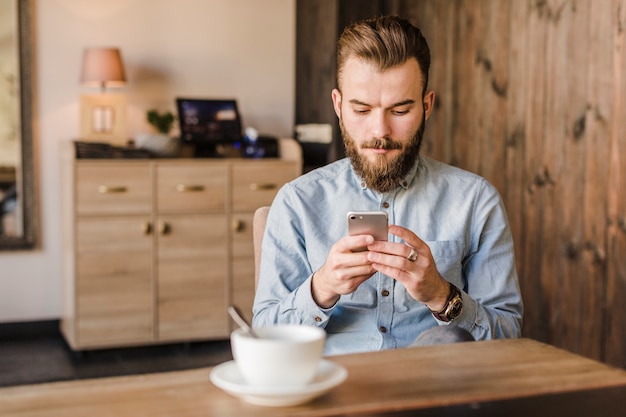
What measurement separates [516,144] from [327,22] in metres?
1.49

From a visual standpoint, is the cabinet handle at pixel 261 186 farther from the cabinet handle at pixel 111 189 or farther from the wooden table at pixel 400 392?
the wooden table at pixel 400 392

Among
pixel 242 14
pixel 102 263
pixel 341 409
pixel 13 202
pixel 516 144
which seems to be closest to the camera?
pixel 341 409

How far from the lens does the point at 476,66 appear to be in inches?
151

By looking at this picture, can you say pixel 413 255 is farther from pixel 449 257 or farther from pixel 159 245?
pixel 159 245

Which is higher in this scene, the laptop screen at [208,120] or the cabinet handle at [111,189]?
the laptop screen at [208,120]

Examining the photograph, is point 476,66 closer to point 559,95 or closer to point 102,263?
A: point 559,95

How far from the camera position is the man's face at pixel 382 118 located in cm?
187

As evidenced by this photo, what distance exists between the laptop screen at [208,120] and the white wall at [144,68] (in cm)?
21

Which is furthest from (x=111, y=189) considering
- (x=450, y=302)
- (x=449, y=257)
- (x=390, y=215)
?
(x=450, y=302)

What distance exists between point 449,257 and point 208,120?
9.82 feet

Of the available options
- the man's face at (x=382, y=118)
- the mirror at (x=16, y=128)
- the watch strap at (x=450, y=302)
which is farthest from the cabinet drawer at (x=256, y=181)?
the watch strap at (x=450, y=302)

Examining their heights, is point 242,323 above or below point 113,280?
above

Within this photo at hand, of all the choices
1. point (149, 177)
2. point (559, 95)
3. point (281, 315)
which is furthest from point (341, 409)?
point (149, 177)

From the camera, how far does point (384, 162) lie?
1870 mm
